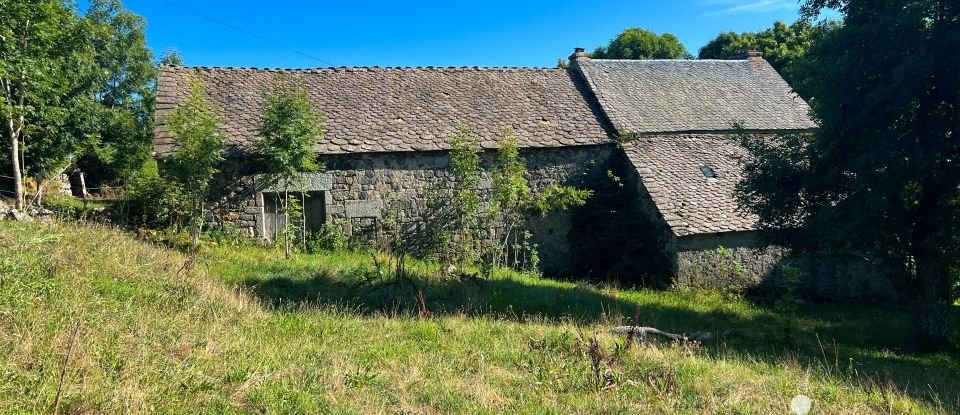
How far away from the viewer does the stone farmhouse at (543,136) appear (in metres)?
12.8

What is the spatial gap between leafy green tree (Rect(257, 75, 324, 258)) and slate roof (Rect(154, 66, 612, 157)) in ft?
2.81

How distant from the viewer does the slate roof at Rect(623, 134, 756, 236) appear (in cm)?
1268

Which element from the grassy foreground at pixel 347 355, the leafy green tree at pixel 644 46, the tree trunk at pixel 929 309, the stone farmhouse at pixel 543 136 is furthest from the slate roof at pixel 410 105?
the leafy green tree at pixel 644 46

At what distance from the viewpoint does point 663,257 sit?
12.8m

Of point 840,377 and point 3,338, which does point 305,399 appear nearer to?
point 3,338

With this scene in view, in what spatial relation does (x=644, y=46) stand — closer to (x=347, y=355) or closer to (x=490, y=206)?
(x=490, y=206)

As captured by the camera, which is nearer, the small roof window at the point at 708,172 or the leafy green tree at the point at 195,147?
the leafy green tree at the point at 195,147

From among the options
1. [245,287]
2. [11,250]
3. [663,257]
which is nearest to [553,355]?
[245,287]

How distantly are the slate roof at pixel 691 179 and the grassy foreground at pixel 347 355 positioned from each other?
4.01 meters

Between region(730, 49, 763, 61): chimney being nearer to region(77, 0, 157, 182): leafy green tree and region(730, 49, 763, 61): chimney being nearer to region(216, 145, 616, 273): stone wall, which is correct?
region(216, 145, 616, 273): stone wall

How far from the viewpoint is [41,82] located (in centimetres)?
1130

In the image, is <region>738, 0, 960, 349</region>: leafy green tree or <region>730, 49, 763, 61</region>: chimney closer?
<region>738, 0, 960, 349</region>: leafy green tree

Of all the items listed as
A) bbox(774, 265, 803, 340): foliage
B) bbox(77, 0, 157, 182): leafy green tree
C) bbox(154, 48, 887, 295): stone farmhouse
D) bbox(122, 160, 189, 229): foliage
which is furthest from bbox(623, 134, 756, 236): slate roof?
bbox(77, 0, 157, 182): leafy green tree

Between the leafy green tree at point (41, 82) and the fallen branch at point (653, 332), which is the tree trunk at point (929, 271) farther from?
the leafy green tree at point (41, 82)
